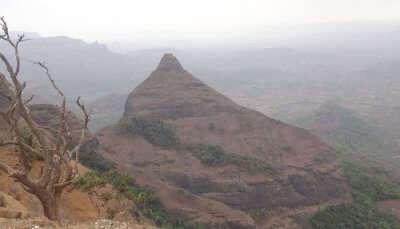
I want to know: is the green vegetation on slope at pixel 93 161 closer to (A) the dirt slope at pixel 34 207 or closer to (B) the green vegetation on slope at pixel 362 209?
(A) the dirt slope at pixel 34 207

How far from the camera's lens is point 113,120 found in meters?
121

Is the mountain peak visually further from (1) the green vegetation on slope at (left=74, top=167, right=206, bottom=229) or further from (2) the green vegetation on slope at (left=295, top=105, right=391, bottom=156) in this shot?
(2) the green vegetation on slope at (left=295, top=105, right=391, bottom=156)

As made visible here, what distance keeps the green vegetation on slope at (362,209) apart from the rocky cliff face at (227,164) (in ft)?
5.58

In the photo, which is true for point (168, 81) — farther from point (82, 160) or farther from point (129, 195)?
point (129, 195)

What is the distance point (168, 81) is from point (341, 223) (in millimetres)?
39145

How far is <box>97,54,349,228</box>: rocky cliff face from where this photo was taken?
4036 cm

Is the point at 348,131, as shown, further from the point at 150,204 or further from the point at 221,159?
the point at 150,204

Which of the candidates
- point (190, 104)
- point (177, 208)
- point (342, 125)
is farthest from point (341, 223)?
point (342, 125)

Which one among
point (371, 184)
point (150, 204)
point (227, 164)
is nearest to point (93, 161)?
point (150, 204)

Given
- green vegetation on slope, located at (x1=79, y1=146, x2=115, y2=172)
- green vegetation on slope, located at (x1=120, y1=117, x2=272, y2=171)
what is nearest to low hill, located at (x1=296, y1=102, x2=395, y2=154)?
green vegetation on slope, located at (x1=120, y1=117, x2=272, y2=171)

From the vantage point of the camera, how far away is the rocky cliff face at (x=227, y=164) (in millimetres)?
40356

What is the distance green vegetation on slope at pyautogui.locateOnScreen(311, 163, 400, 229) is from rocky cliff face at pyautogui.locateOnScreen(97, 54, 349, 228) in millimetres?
1702

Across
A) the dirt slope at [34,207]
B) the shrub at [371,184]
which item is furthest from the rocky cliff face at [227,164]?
the dirt slope at [34,207]

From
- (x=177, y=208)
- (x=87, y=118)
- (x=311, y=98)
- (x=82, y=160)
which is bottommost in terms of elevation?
(x=311, y=98)
